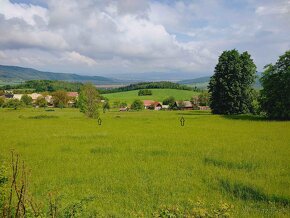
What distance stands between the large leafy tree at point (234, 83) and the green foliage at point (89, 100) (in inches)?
902

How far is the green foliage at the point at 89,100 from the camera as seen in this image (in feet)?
176

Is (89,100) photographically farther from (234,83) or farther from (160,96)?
(160,96)

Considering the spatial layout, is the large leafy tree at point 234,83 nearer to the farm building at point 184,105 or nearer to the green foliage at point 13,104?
the farm building at point 184,105

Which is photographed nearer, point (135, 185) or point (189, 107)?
point (135, 185)

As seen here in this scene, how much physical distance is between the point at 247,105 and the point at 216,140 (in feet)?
117

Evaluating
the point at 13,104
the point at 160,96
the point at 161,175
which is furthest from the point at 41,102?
the point at 161,175

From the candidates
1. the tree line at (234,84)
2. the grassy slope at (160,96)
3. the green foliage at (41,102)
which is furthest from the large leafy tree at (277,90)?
the grassy slope at (160,96)

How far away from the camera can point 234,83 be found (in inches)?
2143

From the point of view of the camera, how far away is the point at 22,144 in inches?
884

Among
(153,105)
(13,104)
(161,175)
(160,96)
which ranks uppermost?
(161,175)

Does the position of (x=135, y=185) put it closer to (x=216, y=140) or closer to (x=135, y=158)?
(x=135, y=158)

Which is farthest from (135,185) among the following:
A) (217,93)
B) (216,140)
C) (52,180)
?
(217,93)

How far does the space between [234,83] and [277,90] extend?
11560mm

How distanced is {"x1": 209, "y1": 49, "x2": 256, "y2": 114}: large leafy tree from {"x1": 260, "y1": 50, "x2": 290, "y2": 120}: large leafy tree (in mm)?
8112
